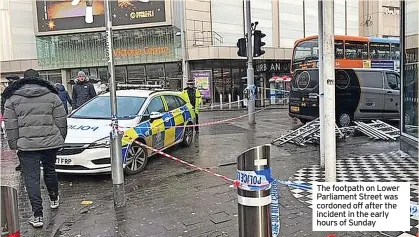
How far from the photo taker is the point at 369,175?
6.77 meters

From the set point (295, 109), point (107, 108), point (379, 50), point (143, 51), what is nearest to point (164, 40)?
point (143, 51)

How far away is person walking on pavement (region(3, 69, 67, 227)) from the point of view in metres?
4.97

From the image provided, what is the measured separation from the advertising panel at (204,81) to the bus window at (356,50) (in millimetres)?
11903

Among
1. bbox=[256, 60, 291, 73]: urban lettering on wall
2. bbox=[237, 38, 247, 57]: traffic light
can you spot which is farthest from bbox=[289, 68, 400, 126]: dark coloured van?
bbox=[256, 60, 291, 73]: urban lettering on wall

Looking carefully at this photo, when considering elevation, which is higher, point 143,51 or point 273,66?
point 143,51

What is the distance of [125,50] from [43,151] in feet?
94.5

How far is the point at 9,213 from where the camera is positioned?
2.39 meters

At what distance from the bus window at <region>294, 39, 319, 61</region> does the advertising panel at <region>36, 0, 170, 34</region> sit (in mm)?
13195

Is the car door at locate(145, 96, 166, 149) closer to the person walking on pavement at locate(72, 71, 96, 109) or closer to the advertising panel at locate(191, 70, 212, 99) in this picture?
the person walking on pavement at locate(72, 71, 96, 109)

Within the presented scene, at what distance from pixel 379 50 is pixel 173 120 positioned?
15069 mm

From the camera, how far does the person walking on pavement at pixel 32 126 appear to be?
497 centimetres

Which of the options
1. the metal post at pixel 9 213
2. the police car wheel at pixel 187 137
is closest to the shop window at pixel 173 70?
the police car wheel at pixel 187 137

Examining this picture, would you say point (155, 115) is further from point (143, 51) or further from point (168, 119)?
point (143, 51)

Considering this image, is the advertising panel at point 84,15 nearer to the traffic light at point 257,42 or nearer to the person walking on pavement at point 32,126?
the traffic light at point 257,42
